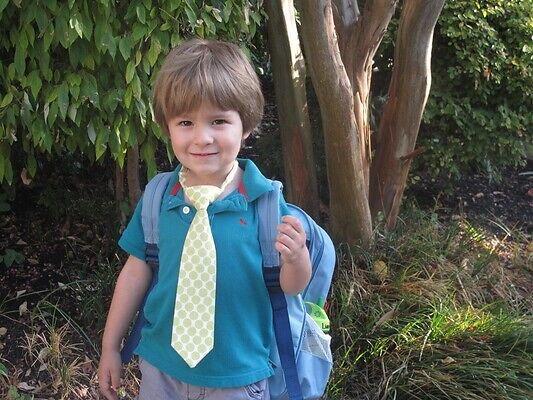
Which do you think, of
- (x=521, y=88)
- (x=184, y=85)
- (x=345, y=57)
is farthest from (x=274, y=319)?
(x=521, y=88)

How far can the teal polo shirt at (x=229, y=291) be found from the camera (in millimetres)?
1930

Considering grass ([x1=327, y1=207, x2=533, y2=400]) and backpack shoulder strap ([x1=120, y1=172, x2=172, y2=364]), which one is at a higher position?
backpack shoulder strap ([x1=120, y1=172, x2=172, y2=364])

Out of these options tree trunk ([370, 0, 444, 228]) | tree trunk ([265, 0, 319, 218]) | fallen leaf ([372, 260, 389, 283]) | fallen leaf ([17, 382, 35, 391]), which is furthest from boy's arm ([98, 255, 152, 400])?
tree trunk ([370, 0, 444, 228])

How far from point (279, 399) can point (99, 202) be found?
9.51 feet

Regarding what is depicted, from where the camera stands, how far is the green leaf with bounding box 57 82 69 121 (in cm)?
291

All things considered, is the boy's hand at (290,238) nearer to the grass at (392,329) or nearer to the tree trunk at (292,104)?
the grass at (392,329)

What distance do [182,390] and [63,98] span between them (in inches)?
55.9

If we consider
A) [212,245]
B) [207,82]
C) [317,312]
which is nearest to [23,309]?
[317,312]

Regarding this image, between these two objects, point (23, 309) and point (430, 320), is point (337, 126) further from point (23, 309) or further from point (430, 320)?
point (23, 309)

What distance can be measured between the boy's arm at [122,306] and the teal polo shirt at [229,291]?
12 centimetres

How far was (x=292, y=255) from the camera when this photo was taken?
179 cm

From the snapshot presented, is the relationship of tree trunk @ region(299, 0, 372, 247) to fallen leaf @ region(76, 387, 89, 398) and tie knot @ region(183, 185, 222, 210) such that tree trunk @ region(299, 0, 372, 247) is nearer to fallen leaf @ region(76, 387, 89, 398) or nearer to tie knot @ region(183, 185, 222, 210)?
fallen leaf @ region(76, 387, 89, 398)

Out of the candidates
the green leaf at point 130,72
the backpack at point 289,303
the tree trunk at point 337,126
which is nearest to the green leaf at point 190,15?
the green leaf at point 130,72

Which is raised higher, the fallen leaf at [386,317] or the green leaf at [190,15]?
the green leaf at [190,15]
